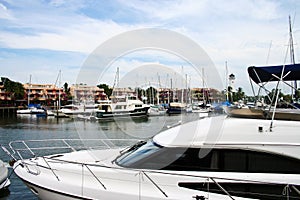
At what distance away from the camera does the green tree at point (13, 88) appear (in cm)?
8225

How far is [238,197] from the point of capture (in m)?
4.63

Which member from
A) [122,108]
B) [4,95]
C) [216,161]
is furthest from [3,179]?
[4,95]

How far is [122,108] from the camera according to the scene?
47719 mm

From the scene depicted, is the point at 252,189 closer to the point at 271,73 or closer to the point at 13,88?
the point at 271,73

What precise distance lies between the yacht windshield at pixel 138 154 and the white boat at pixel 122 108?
37753 mm

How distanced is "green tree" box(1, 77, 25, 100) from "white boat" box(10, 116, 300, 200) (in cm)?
8423

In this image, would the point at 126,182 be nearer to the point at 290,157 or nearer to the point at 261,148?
the point at 261,148

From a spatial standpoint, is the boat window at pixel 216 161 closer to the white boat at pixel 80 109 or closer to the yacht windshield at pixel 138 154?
the yacht windshield at pixel 138 154

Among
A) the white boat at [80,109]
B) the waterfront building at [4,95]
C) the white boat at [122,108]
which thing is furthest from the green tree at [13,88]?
the white boat at [122,108]

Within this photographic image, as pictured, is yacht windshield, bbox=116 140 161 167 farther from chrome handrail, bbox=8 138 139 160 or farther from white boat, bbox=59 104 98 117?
white boat, bbox=59 104 98 117

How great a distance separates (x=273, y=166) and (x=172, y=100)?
59.8 metres

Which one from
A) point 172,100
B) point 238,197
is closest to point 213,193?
point 238,197

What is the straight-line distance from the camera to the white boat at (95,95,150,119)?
45156mm

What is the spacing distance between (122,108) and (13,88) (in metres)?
47.8
